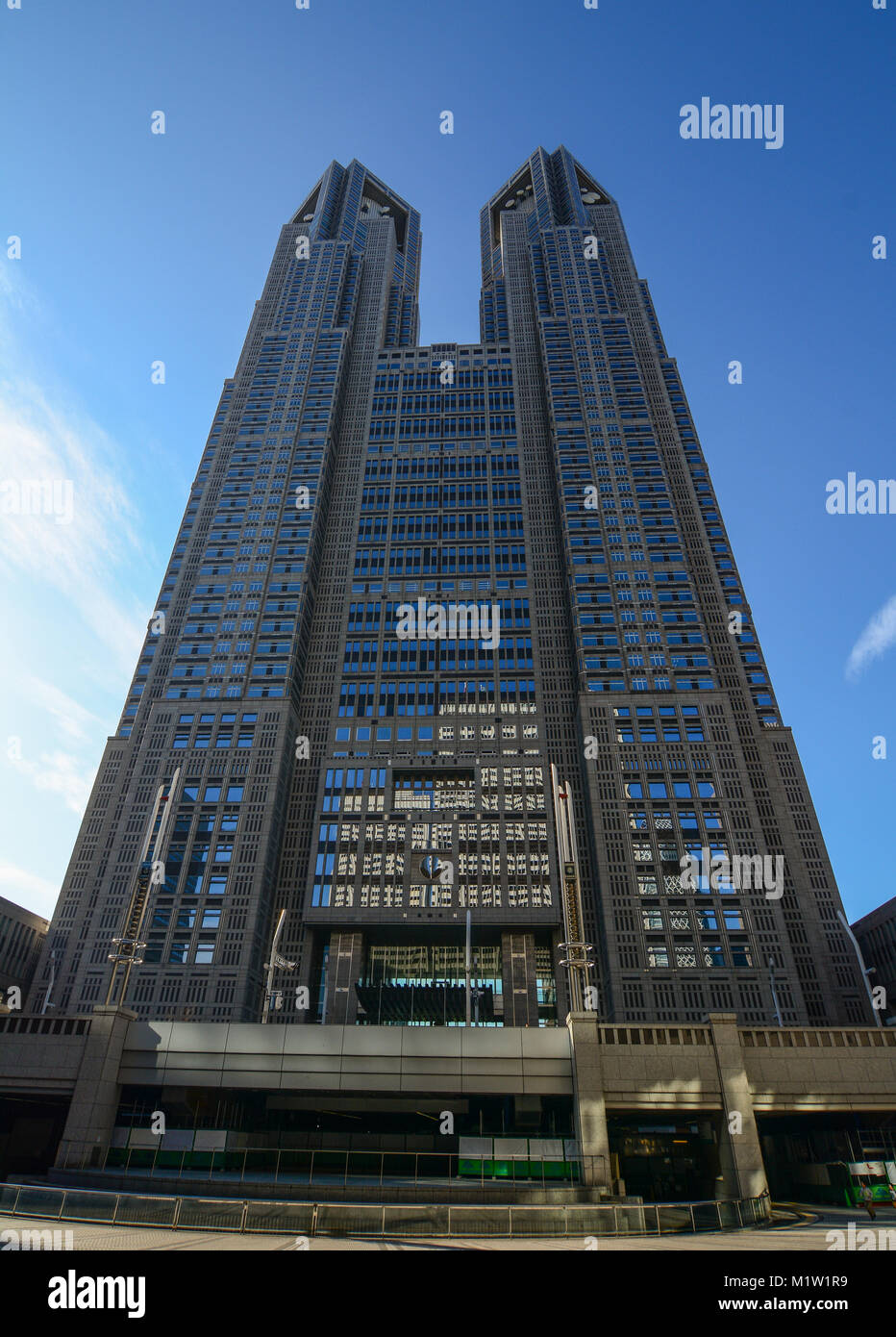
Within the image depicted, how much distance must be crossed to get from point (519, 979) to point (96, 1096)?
4568 centimetres

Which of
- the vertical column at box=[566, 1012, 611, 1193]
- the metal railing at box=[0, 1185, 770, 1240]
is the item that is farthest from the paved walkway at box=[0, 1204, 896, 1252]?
the vertical column at box=[566, 1012, 611, 1193]

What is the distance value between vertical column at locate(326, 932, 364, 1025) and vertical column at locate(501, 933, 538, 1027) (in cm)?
1504

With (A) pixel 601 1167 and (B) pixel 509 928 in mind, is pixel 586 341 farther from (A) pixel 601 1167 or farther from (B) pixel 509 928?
(A) pixel 601 1167

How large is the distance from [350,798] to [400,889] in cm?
1253

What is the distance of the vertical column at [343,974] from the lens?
245 feet

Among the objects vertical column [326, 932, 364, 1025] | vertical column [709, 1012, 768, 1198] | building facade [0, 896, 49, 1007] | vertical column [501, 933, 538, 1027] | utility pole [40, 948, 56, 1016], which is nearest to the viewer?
vertical column [709, 1012, 768, 1198]

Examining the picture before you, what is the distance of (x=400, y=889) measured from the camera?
262 ft

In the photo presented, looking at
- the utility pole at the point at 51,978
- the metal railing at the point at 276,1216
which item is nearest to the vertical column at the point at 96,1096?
the metal railing at the point at 276,1216

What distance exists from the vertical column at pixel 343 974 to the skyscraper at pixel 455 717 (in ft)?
0.97

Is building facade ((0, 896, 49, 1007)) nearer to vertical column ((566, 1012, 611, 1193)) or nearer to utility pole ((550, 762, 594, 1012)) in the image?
utility pole ((550, 762, 594, 1012))

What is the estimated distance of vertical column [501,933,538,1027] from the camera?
2945 inches

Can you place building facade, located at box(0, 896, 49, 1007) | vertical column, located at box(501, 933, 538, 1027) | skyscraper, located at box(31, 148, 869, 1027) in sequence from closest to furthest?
vertical column, located at box(501, 933, 538, 1027) < skyscraper, located at box(31, 148, 869, 1027) < building facade, located at box(0, 896, 49, 1007)

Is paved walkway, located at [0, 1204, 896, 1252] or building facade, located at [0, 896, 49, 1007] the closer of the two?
paved walkway, located at [0, 1204, 896, 1252]

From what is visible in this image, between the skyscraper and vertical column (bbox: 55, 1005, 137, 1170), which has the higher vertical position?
the skyscraper
